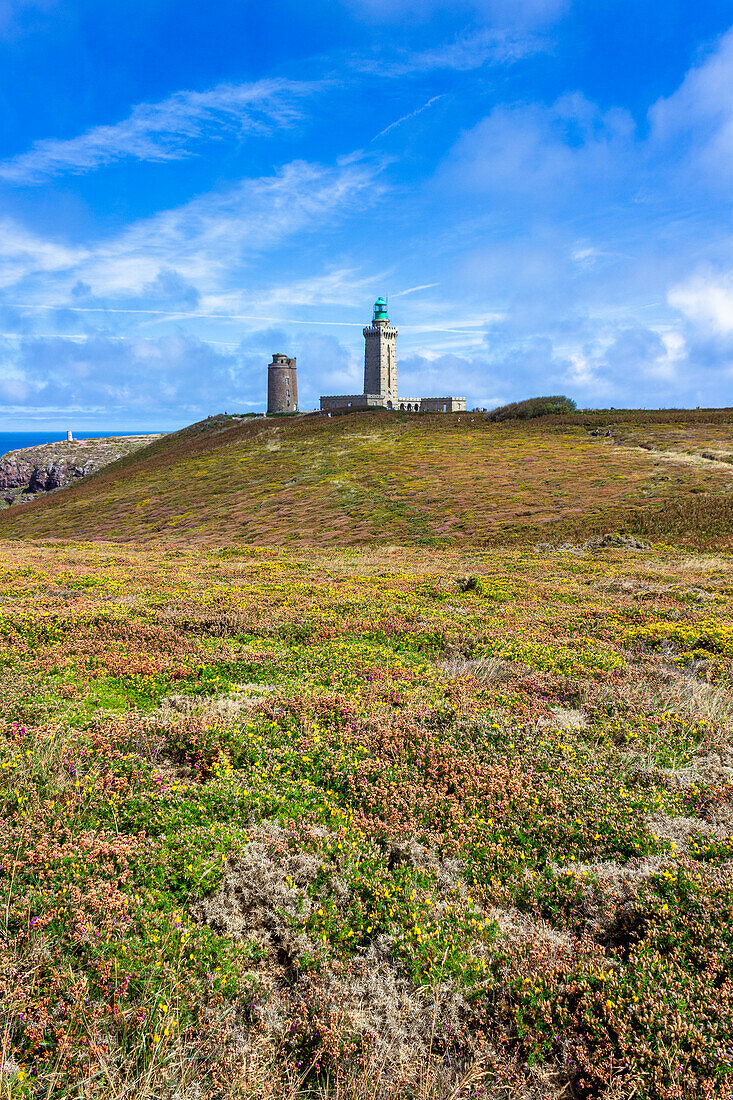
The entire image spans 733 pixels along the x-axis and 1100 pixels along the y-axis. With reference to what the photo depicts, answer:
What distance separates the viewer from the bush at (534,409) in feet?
287

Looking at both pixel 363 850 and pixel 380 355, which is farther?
pixel 380 355

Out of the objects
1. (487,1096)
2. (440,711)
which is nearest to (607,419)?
(440,711)

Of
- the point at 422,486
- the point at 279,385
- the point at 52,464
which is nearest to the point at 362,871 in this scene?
the point at 422,486

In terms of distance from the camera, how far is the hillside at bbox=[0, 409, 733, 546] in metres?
36.4

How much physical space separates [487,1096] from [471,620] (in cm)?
1079

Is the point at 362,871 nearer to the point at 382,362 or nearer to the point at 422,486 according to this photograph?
the point at 422,486

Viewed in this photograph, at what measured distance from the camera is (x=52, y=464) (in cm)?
12225

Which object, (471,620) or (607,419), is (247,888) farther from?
(607,419)

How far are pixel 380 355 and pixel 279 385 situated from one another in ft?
90.9

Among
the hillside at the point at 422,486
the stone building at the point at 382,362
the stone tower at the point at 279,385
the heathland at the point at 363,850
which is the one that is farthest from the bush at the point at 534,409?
the heathland at the point at 363,850

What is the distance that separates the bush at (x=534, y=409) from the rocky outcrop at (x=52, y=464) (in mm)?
78730

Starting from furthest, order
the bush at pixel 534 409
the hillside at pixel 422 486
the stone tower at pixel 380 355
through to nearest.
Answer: the stone tower at pixel 380 355 < the bush at pixel 534 409 < the hillside at pixel 422 486

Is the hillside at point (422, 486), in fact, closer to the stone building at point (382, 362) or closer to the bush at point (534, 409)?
the bush at point (534, 409)

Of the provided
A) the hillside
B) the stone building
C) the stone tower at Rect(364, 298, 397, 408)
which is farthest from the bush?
the stone tower at Rect(364, 298, 397, 408)
